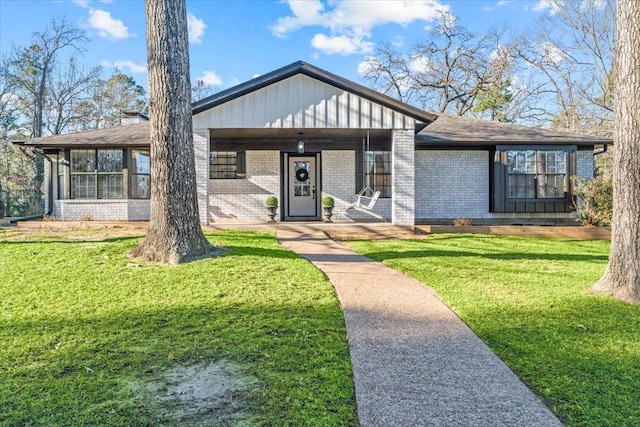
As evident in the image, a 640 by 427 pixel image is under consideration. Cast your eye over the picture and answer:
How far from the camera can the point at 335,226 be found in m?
10.6

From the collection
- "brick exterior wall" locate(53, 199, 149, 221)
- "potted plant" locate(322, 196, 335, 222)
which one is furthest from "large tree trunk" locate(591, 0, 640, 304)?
"brick exterior wall" locate(53, 199, 149, 221)

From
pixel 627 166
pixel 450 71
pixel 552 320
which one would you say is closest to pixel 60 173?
pixel 552 320

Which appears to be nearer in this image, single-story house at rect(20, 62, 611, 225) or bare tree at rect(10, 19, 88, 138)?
single-story house at rect(20, 62, 611, 225)

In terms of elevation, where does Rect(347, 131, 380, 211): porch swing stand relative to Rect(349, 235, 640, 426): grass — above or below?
above

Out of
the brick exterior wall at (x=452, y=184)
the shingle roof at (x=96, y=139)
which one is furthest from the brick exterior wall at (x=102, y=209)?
the brick exterior wall at (x=452, y=184)

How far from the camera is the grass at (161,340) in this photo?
7.38ft

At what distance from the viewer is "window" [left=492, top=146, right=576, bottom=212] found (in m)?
12.2

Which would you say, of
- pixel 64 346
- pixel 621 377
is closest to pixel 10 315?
pixel 64 346

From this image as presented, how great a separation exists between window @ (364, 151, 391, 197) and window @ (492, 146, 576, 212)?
328 cm

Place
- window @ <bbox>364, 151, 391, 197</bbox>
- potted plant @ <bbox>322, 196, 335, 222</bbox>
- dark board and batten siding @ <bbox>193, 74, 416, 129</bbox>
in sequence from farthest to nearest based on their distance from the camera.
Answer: window @ <bbox>364, 151, 391, 197</bbox>
potted plant @ <bbox>322, 196, 335, 222</bbox>
dark board and batten siding @ <bbox>193, 74, 416, 129</bbox>

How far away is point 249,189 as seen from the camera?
42.0 feet

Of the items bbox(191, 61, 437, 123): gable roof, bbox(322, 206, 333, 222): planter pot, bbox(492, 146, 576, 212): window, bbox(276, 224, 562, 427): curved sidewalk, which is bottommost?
bbox(276, 224, 562, 427): curved sidewalk

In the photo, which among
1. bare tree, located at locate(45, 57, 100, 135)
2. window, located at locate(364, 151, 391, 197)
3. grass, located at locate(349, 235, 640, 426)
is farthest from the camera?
bare tree, located at locate(45, 57, 100, 135)

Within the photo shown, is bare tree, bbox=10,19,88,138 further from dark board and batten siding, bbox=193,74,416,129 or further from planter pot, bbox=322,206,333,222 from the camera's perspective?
planter pot, bbox=322,206,333,222
